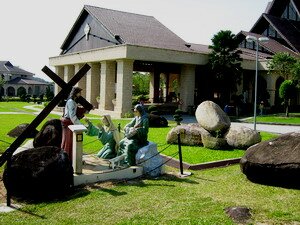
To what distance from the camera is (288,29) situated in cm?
4444

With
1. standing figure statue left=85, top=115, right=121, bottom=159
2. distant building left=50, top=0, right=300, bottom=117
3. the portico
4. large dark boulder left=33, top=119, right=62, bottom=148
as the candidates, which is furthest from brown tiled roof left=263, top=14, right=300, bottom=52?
large dark boulder left=33, top=119, right=62, bottom=148

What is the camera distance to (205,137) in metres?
15.6

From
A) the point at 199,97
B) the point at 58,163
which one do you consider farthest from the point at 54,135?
the point at 199,97

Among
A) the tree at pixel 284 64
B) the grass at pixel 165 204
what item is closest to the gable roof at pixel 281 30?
the tree at pixel 284 64

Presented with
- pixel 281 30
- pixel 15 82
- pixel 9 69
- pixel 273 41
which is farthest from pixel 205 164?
pixel 9 69

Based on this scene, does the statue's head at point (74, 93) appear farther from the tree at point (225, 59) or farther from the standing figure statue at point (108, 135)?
the tree at point (225, 59)

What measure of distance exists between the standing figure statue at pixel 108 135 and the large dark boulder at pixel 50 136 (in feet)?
4.96

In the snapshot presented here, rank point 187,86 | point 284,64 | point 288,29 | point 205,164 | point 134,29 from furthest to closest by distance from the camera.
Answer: point 288,29 < point 134,29 < point 187,86 < point 284,64 < point 205,164

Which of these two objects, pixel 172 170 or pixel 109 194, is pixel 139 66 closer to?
pixel 172 170

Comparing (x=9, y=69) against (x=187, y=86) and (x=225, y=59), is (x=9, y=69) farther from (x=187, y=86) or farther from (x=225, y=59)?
(x=225, y=59)

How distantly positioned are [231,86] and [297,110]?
9909 mm

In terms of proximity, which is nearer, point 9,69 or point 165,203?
point 165,203

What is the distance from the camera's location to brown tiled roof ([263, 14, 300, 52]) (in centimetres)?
4191

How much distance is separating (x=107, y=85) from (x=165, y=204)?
87.2 feet
